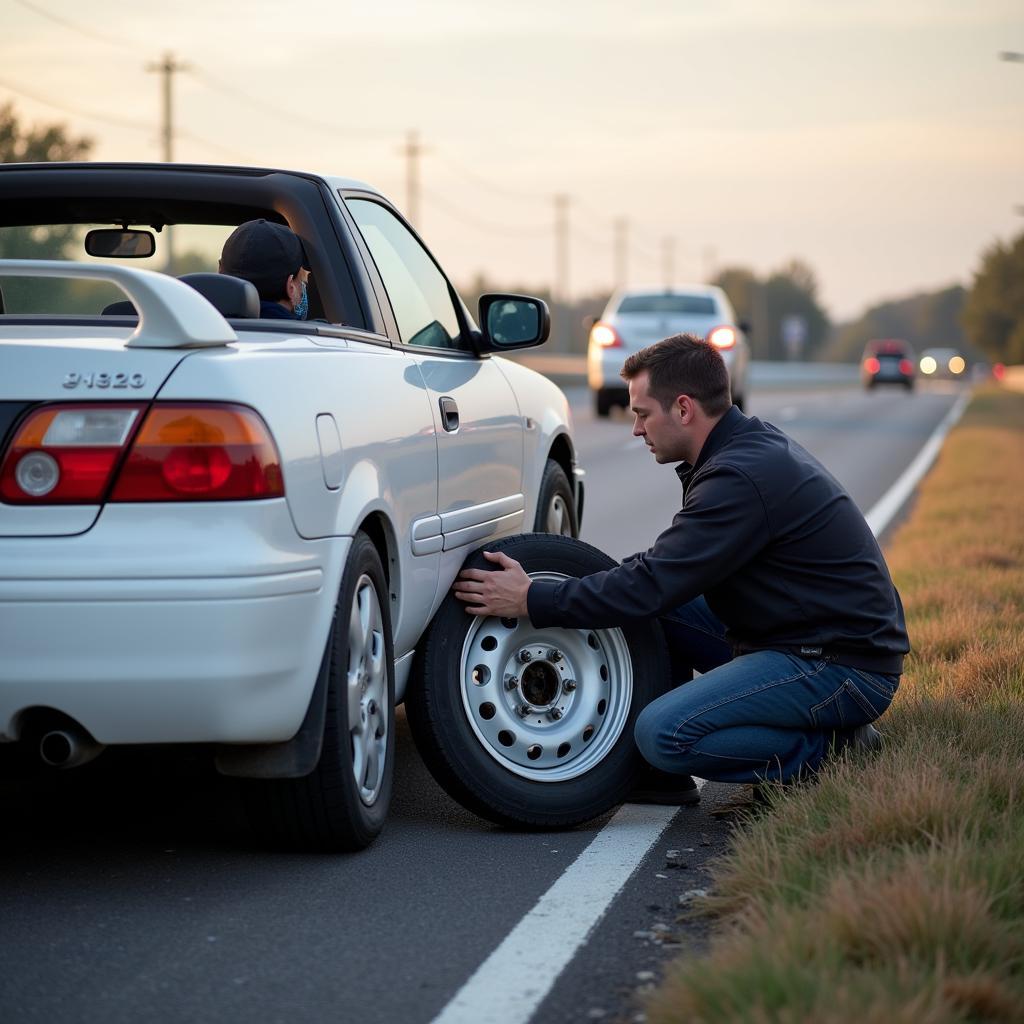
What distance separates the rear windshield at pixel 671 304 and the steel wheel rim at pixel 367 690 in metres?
22.1

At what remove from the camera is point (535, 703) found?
5133 mm

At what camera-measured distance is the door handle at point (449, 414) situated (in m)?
5.21

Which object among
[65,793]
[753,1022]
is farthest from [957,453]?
[753,1022]

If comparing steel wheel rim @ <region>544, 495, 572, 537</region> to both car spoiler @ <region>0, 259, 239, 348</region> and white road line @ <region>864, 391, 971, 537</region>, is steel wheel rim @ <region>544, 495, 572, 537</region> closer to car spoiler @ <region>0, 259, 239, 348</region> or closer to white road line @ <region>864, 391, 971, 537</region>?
car spoiler @ <region>0, 259, 239, 348</region>

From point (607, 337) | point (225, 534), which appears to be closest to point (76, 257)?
point (225, 534)

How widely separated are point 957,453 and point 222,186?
18.7 meters

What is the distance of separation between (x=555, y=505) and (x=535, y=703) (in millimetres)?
1675

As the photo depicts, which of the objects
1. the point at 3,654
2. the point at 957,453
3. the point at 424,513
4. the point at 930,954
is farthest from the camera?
the point at 957,453

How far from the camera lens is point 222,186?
5.39m

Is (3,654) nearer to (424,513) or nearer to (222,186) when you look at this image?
(424,513)

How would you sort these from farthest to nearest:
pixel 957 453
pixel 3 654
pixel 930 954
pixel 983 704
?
pixel 957 453, pixel 983 704, pixel 3 654, pixel 930 954

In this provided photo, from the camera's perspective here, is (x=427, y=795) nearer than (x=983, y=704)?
Yes

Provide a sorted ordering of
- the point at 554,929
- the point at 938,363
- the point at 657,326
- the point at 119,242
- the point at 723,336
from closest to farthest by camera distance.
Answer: the point at 554,929 < the point at 119,242 < the point at 657,326 < the point at 723,336 < the point at 938,363

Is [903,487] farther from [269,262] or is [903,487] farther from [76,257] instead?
[269,262]
